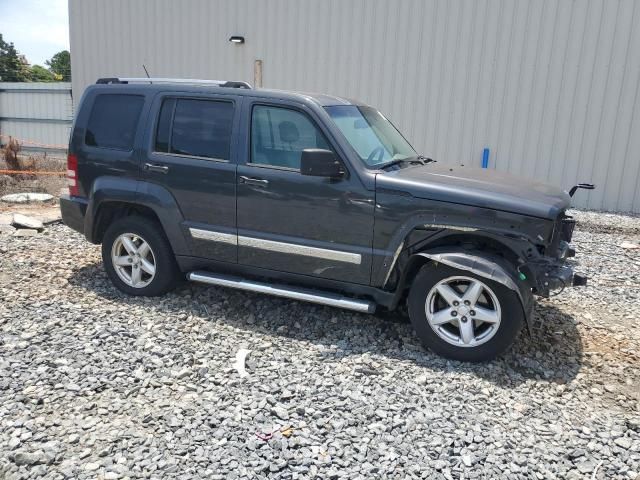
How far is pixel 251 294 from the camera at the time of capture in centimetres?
535

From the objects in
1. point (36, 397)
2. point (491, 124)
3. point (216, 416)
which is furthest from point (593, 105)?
point (36, 397)

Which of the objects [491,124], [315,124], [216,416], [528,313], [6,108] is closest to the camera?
[216,416]

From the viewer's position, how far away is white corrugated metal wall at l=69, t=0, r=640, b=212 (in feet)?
31.6

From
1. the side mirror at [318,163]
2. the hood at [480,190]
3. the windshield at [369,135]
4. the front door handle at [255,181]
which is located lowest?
the front door handle at [255,181]

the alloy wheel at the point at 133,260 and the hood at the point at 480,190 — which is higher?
the hood at the point at 480,190

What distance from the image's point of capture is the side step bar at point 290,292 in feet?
14.2

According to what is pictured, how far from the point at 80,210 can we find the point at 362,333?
3018 mm

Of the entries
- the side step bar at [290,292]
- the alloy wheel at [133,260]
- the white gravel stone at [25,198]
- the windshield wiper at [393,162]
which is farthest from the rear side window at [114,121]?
the white gravel stone at [25,198]

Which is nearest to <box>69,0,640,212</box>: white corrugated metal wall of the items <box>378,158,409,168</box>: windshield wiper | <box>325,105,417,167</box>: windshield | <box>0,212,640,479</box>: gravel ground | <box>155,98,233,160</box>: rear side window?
<box>0,212,640,479</box>: gravel ground

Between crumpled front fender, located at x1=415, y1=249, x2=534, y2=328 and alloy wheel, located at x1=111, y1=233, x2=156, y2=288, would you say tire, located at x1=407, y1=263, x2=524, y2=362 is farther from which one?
alloy wheel, located at x1=111, y1=233, x2=156, y2=288

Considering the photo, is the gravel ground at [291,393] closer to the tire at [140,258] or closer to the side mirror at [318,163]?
the tire at [140,258]

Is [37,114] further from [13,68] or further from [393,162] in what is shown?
[13,68]

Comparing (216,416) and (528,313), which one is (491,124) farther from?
(216,416)

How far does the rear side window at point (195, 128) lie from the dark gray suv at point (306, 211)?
0.5 inches
